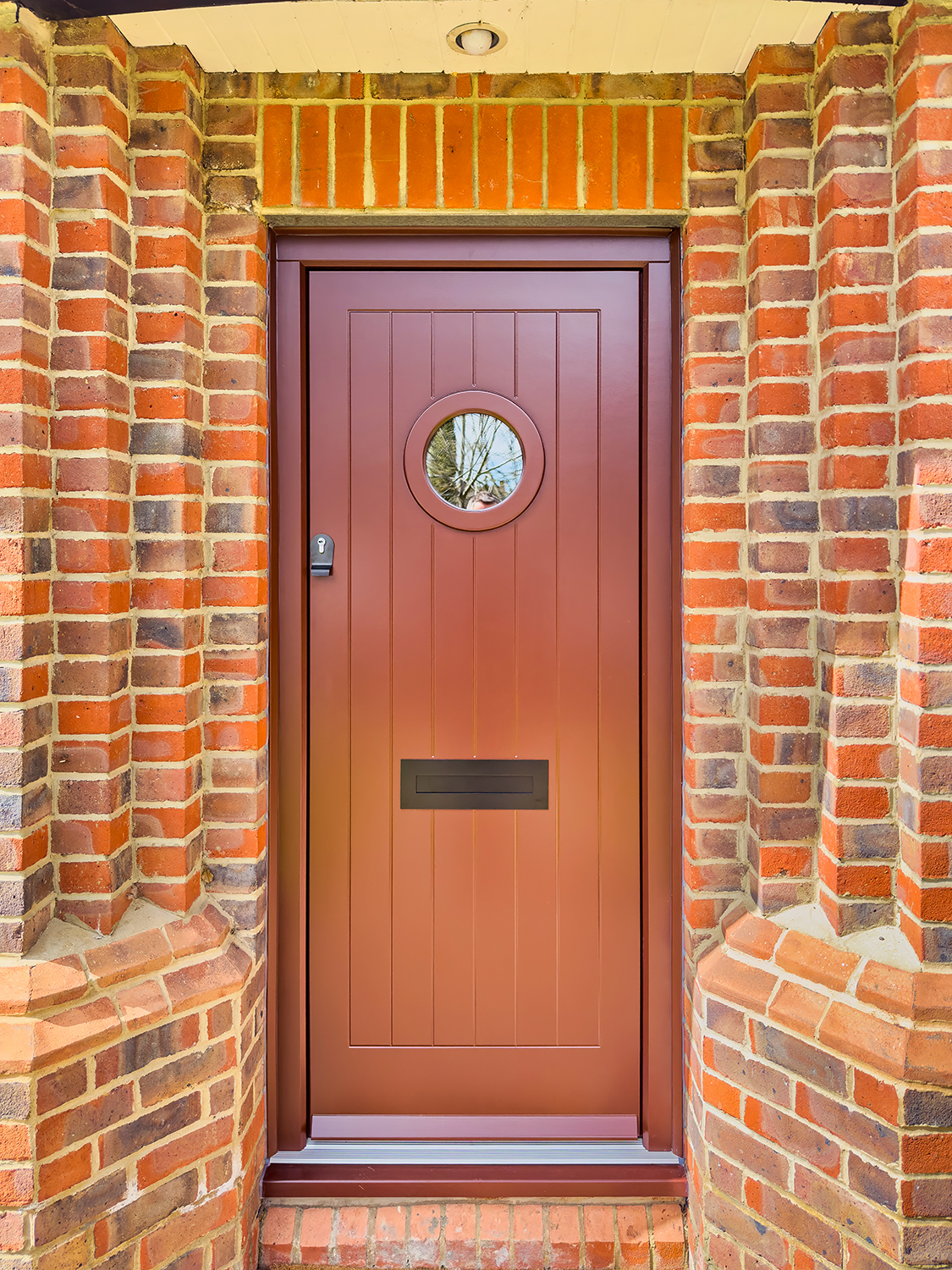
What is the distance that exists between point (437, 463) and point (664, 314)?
26.2 inches

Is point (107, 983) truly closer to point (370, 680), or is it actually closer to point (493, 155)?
point (370, 680)

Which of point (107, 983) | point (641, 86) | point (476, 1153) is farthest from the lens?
point (476, 1153)

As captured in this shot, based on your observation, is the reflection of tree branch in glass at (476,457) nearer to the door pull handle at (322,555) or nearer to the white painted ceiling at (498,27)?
the door pull handle at (322,555)

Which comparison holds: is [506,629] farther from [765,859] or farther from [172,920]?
[172,920]

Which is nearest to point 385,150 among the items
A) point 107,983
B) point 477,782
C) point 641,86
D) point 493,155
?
point 493,155

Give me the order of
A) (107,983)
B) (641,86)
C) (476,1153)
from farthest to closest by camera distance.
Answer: (476,1153) → (641,86) → (107,983)

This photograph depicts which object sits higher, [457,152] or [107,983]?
[457,152]

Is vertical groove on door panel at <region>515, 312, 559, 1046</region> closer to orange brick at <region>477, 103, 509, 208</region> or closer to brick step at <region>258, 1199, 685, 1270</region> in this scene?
orange brick at <region>477, 103, 509, 208</region>

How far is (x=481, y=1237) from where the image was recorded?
181 cm

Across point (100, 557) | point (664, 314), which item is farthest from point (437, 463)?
point (100, 557)

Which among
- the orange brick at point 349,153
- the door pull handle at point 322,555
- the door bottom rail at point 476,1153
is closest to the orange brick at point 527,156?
the orange brick at point 349,153

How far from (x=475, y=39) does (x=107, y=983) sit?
2.12 m

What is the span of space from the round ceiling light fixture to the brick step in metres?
2.63

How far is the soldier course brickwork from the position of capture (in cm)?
151
